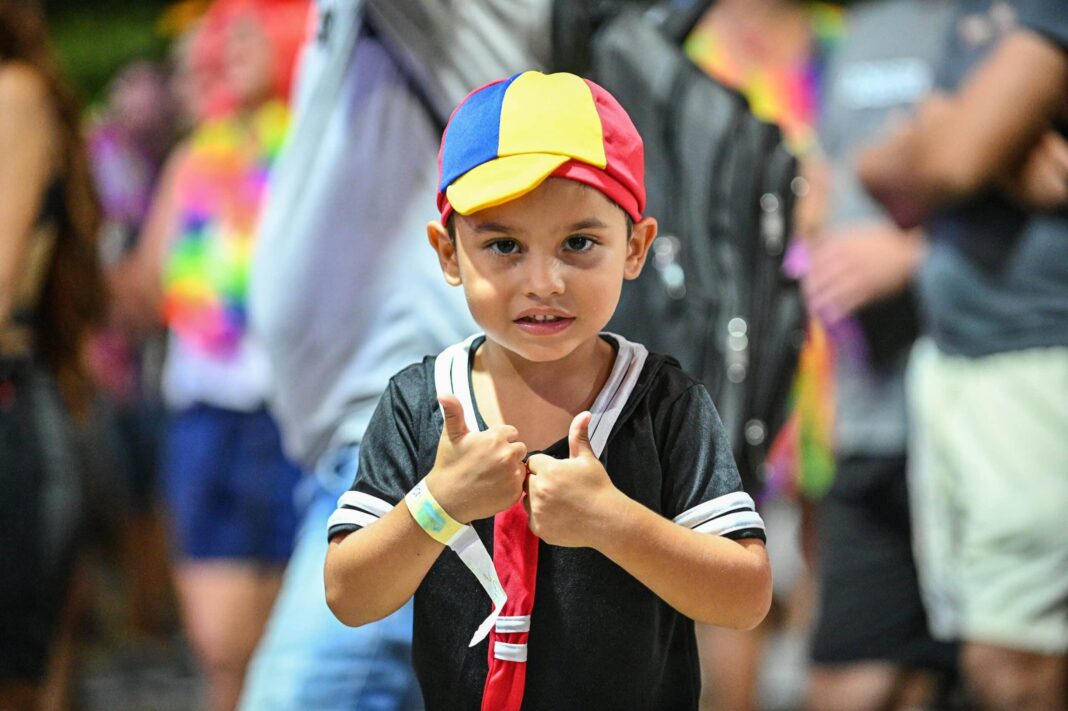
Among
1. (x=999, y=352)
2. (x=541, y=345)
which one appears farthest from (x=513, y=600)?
(x=999, y=352)

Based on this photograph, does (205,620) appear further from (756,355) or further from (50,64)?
(756,355)

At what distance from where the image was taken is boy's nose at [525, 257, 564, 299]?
1.05 metres

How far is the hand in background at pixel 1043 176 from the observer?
2906mm

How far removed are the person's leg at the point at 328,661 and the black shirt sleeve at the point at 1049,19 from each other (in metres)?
1.73

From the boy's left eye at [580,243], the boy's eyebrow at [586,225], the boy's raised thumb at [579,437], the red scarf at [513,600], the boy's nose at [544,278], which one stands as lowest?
the red scarf at [513,600]

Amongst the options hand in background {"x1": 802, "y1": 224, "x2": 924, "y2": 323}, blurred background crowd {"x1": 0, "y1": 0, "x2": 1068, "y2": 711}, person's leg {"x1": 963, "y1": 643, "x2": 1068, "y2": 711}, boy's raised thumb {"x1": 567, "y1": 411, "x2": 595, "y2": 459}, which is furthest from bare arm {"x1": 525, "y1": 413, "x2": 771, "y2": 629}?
hand in background {"x1": 802, "y1": 224, "x2": 924, "y2": 323}

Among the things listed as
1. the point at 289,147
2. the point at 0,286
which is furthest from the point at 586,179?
the point at 0,286

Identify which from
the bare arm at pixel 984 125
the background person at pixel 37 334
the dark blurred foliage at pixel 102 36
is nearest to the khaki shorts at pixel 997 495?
the bare arm at pixel 984 125

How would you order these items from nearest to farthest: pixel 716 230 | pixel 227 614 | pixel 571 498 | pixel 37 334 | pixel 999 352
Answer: pixel 571 498, pixel 716 230, pixel 37 334, pixel 999 352, pixel 227 614

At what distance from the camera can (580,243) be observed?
108 cm

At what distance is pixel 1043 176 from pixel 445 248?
2106mm

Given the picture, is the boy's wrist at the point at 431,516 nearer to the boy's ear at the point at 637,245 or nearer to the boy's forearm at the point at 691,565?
the boy's forearm at the point at 691,565

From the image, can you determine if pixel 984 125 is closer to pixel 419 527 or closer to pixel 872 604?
pixel 872 604

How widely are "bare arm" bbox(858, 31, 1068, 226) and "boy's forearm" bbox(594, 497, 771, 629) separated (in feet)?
6.61
